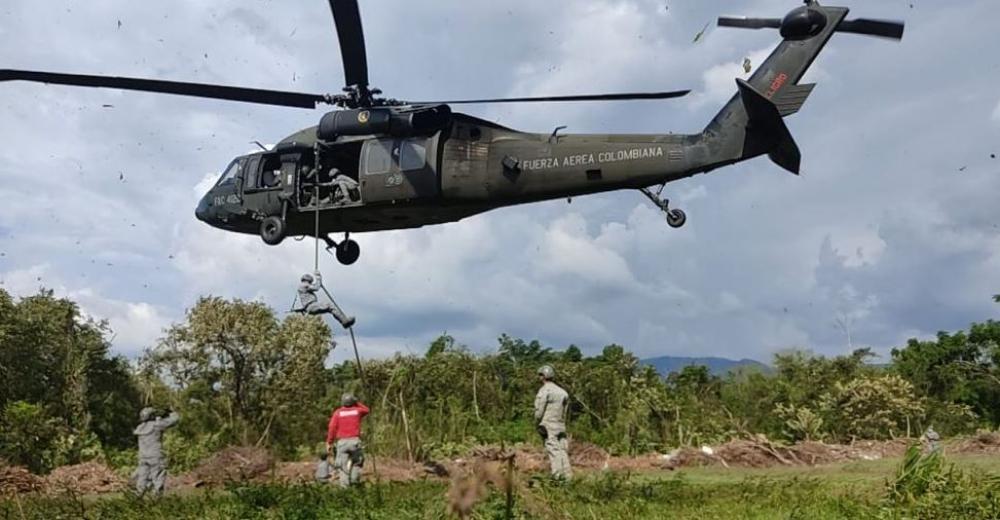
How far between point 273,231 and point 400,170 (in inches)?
93.3

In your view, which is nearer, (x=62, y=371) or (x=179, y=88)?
(x=179, y=88)

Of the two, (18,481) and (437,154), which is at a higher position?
(437,154)

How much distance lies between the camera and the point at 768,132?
11.3 m

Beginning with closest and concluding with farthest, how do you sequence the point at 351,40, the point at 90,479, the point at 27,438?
the point at 351,40 → the point at 90,479 → the point at 27,438

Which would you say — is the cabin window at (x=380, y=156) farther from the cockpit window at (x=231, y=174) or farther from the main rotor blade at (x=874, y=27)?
the main rotor blade at (x=874, y=27)

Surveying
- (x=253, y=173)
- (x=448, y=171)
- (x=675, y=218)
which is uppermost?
(x=253, y=173)

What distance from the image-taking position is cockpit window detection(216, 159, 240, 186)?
14727 millimetres

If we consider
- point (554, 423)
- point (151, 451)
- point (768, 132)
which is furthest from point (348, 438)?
point (768, 132)

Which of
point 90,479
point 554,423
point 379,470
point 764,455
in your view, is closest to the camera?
point 554,423

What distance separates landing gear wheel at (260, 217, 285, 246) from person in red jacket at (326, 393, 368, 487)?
275cm

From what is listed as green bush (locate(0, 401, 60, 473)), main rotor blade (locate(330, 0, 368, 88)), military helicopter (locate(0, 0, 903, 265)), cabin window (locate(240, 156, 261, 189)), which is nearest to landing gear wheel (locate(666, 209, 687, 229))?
military helicopter (locate(0, 0, 903, 265))

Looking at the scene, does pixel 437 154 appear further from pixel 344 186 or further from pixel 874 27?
pixel 874 27

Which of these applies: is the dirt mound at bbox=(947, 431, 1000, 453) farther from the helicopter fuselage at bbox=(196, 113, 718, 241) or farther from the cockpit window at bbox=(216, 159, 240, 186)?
the cockpit window at bbox=(216, 159, 240, 186)

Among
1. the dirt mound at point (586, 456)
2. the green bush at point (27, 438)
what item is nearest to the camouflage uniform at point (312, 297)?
the dirt mound at point (586, 456)
